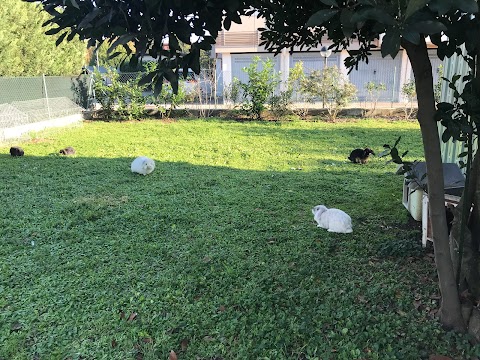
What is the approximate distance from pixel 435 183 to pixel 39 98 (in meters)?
11.7

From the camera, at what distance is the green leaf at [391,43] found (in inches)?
41.1

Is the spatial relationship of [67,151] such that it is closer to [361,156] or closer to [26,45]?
[361,156]

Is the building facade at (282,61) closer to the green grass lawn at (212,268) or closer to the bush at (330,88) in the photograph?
the bush at (330,88)

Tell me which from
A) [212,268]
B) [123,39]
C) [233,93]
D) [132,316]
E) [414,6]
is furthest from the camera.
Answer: [233,93]

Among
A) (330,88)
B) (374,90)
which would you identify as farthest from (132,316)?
(374,90)

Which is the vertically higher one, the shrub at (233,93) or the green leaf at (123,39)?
the green leaf at (123,39)

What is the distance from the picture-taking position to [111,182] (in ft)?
19.4

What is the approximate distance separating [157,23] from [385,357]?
196cm

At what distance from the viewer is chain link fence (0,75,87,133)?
9.73 meters

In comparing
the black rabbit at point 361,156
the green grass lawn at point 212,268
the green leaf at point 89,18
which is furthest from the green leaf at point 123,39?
A: the black rabbit at point 361,156

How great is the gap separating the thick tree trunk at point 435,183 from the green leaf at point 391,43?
0.71 m

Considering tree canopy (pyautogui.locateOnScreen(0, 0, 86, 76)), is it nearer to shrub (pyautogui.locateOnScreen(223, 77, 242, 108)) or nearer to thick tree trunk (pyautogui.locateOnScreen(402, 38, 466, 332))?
shrub (pyautogui.locateOnScreen(223, 77, 242, 108))

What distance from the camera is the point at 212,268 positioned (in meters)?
3.17

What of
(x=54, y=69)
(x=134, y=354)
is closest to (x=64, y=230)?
(x=134, y=354)
